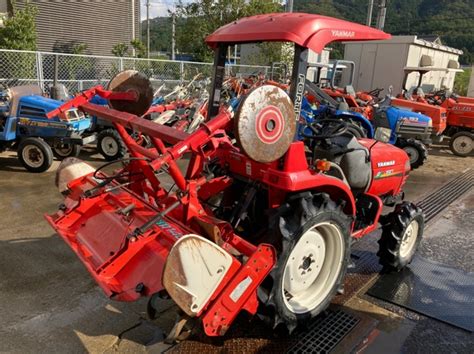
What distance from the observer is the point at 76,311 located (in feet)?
9.82

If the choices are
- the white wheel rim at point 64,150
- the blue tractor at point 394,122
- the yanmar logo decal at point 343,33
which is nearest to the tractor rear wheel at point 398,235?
the yanmar logo decal at point 343,33

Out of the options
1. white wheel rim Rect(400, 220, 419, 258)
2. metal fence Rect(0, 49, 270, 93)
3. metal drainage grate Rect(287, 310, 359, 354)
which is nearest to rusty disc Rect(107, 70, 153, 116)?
metal drainage grate Rect(287, 310, 359, 354)

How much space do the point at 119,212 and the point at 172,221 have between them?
0.45 m

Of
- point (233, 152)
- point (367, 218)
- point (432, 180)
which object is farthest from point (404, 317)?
point (432, 180)

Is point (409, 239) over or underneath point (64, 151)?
over

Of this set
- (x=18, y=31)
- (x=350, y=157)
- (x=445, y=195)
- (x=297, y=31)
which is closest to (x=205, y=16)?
(x=18, y=31)

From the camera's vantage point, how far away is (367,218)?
360 cm

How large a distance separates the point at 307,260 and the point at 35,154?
518 cm

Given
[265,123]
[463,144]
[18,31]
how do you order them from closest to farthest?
[265,123], [463,144], [18,31]

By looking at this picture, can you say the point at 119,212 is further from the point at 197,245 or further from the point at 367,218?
the point at 367,218

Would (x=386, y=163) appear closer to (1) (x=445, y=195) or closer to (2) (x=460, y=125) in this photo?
(1) (x=445, y=195)

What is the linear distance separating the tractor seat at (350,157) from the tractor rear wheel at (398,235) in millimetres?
409

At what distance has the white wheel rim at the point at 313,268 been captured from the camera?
2746 mm

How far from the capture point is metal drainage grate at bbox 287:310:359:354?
2.70m
